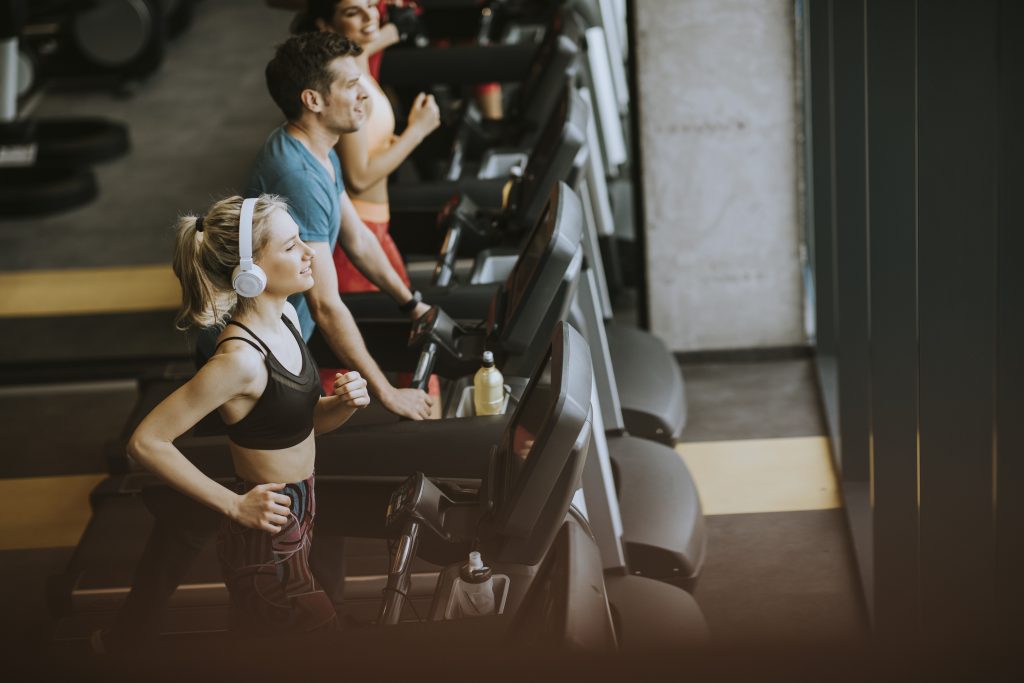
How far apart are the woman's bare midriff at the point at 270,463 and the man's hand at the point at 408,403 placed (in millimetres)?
491

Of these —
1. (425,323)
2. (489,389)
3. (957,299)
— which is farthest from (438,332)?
(957,299)

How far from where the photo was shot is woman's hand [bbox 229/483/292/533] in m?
1.96

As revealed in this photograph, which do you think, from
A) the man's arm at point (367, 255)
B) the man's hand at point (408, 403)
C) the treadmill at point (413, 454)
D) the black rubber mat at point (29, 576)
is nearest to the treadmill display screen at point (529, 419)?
the treadmill at point (413, 454)

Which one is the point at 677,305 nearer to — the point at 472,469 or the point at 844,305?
the point at 844,305

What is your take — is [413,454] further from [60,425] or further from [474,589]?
[60,425]

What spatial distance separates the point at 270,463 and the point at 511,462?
1.43ft

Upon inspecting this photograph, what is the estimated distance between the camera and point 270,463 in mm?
2049

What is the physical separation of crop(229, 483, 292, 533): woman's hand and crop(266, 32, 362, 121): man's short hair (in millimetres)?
944

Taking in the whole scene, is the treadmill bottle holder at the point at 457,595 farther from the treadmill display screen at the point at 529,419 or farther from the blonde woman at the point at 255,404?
the blonde woman at the point at 255,404

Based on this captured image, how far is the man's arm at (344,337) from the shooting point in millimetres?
2552

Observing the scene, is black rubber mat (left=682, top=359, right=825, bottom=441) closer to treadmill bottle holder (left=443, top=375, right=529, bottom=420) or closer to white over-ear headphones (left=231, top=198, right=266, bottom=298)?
treadmill bottle holder (left=443, top=375, right=529, bottom=420)

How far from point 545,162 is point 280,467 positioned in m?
1.37

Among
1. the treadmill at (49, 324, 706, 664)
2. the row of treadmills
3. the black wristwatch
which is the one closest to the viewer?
the treadmill at (49, 324, 706, 664)

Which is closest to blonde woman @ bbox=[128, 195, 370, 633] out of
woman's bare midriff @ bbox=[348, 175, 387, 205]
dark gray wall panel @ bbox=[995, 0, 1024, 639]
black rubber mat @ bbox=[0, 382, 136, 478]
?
dark gray wall panel @ bbox=[995, 0, 1024, 639]
